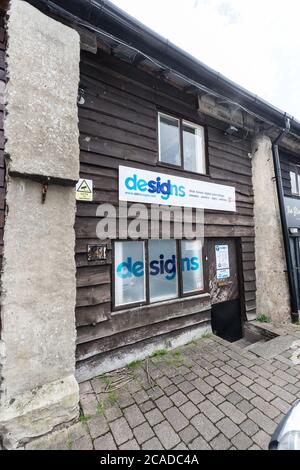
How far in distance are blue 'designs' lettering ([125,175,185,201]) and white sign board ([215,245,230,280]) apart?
168 cm

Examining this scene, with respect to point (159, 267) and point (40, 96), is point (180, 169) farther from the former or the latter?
point (40, 96)

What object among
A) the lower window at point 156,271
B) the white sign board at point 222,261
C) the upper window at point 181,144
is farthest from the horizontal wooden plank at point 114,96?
the white sign board at point 222,261

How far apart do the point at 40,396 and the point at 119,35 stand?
15.9ft

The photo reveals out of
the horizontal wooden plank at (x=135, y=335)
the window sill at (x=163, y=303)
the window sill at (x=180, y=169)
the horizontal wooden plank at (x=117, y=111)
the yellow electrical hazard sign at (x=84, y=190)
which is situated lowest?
the horizontal wooden plank at (x=135, y=335)

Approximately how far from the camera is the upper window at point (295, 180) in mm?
6824

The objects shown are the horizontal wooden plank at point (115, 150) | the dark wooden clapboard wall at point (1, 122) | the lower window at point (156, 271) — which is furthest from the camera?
the lower window at point (156, 271)

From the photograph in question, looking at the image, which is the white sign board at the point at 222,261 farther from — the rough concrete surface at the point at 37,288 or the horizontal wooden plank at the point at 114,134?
the rough concrete surface at the point at 37,288

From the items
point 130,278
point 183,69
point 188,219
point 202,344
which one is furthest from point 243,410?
point 183,69

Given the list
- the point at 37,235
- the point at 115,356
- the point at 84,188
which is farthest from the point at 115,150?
the point at 115,356

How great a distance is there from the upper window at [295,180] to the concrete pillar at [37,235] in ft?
22.4

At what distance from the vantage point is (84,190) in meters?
3.25
